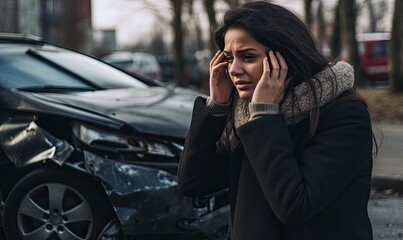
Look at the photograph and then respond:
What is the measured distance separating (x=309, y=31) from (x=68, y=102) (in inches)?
111

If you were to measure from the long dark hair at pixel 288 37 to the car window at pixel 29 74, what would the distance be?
321 cm

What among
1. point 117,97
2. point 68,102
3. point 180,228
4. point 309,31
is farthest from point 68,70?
point 309,31

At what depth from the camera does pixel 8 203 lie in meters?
4.35

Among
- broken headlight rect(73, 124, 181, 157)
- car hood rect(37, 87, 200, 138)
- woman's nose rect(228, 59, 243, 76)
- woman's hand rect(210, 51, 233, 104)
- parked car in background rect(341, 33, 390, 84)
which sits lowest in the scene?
parked car in background rect(341, 33, 390, 84)

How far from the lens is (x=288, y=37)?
77.2 inches

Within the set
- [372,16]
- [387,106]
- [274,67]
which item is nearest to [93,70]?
[274,67]

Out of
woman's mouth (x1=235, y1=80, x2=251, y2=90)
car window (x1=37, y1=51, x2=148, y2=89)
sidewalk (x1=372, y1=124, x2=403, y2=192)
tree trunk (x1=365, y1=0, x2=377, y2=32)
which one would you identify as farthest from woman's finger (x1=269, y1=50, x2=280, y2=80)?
tree trunk (x1=365, y1=0, x2=377, y2=32)

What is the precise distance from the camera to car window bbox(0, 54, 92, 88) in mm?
5039

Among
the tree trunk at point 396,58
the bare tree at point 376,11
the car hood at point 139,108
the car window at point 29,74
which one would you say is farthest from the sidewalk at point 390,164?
the bare tree at point 376,11

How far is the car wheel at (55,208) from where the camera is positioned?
421 cm

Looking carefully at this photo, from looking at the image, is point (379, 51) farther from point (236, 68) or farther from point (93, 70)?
point (236, 68)

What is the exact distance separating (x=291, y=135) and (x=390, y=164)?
19.4 feet

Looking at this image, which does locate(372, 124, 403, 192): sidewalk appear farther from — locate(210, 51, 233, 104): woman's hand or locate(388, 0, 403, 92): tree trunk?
locate(388, 0, 403, 92): tree trunk

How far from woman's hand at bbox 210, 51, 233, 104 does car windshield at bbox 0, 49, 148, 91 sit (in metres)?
3.02
